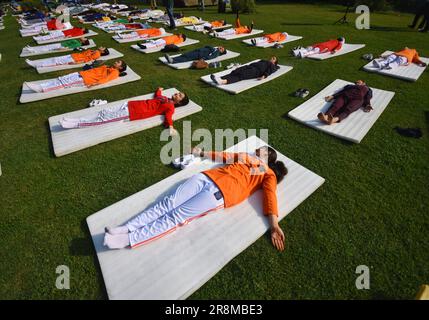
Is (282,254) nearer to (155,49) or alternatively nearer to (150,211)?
→ (150,211)

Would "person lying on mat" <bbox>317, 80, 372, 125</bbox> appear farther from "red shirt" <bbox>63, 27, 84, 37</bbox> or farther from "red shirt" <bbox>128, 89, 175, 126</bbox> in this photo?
"red shirt" <bbox>63, 27, 84, 37</bbox>

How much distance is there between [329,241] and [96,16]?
20060mm

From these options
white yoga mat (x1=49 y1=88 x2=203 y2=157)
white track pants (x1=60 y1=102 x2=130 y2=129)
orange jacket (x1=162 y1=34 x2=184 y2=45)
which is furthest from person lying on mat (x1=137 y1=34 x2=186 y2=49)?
white track pants (x1=60 y1=102 x2=130 y2=129)

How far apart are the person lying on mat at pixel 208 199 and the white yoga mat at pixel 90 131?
2352 mm

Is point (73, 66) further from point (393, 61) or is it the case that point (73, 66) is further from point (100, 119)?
point (393, 61)

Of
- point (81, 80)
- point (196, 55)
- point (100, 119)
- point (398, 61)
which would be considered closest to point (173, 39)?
point (196, 55)

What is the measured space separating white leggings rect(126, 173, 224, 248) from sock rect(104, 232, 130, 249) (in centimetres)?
8

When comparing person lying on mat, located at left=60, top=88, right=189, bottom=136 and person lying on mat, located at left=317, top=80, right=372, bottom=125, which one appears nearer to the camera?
person lying on mat, located at left=60, top=88, right=189, bottom=136

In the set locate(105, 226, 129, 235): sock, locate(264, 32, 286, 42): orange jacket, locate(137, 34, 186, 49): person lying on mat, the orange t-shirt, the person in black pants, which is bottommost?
locate(105, 226, 129, 235): sock

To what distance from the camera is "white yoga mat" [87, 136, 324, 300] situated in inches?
109

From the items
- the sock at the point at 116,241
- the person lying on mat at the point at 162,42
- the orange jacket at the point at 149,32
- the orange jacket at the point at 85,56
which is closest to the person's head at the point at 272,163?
the sock at the point at 116,241

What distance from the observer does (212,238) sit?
3236 millimetres

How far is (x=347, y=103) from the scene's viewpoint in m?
5.91
